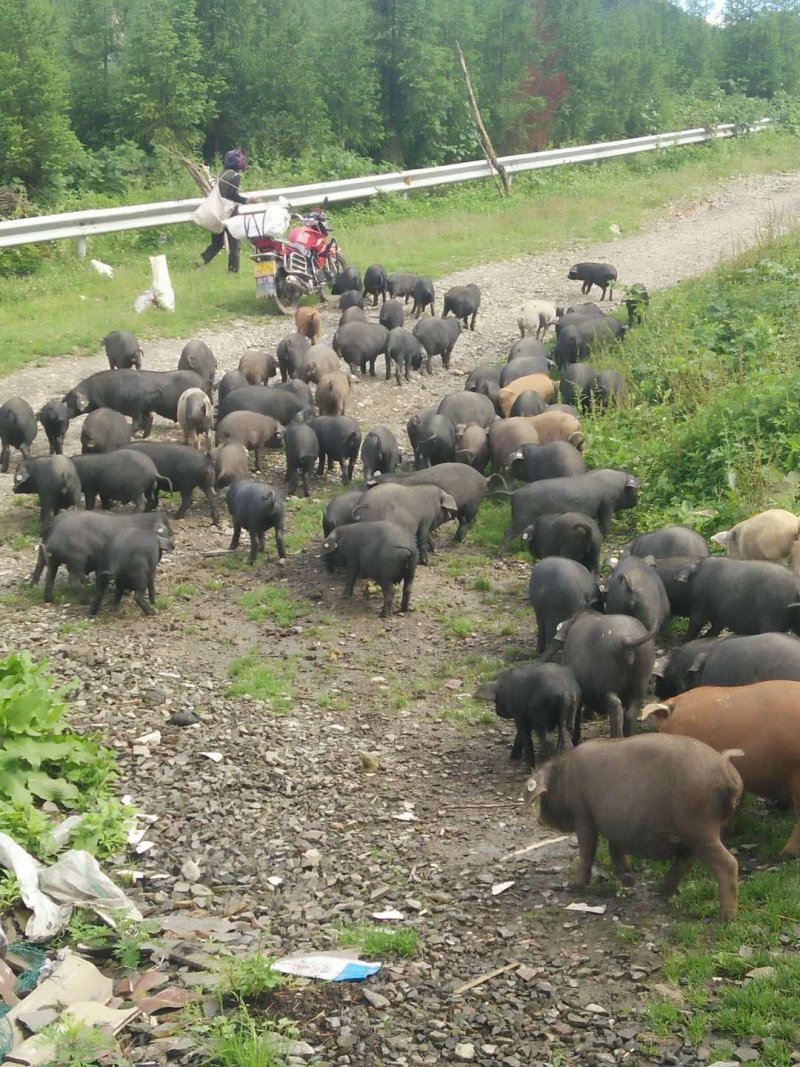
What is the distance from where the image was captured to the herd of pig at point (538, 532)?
6387 millimetres

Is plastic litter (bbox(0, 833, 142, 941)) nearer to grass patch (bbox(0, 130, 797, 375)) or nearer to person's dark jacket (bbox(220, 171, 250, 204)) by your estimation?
grass patch (bbox(0, 130, 797, 375))

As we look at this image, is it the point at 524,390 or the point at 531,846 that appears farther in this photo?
the point at 524,390

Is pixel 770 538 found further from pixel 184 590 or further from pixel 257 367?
pixel 257 367

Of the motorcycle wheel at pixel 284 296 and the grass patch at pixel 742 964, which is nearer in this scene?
the grass patch at pixel 742 964

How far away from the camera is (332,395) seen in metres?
14.3

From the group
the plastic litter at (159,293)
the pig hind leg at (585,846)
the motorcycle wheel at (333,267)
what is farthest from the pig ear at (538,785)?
the motorcycle wheel at (333,267)

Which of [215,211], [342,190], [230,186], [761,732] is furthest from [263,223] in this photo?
[761,732]

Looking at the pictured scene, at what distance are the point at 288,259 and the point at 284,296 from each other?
548mm

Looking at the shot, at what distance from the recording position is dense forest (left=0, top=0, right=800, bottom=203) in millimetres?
25125

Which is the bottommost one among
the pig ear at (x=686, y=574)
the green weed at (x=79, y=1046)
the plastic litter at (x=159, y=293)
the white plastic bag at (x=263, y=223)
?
the green weed at (x=79, y=1046)

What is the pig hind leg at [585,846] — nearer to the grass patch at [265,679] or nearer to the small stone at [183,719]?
the grass patch at [265,679]

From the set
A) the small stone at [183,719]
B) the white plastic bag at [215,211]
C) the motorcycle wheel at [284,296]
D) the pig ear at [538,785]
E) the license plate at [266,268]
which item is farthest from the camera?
the white plastic bag at [215,211]

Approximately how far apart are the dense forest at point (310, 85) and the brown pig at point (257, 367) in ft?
35.0

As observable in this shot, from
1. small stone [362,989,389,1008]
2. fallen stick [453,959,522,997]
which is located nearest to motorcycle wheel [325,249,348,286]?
fallen stick [453,959,522,997]
